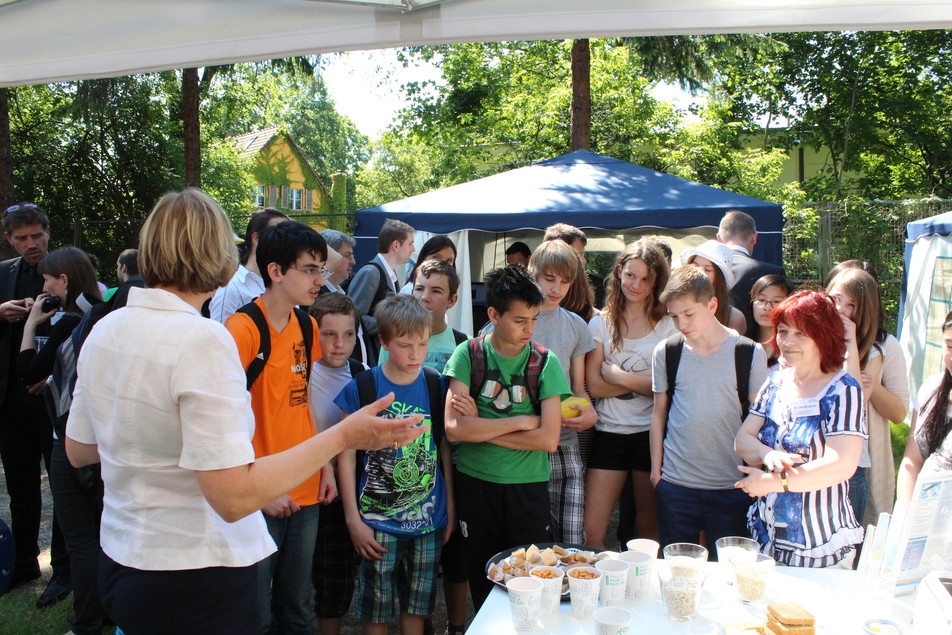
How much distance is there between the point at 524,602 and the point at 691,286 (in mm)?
1514

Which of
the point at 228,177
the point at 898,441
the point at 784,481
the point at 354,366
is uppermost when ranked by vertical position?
the point at 228,177

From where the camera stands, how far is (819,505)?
2225mm

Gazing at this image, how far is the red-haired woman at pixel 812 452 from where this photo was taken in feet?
7.06

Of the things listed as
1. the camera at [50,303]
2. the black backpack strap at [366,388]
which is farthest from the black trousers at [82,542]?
the black backpack strap at [366,388]

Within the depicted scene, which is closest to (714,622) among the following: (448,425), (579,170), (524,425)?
(524,425)

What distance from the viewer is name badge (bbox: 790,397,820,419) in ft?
7.37

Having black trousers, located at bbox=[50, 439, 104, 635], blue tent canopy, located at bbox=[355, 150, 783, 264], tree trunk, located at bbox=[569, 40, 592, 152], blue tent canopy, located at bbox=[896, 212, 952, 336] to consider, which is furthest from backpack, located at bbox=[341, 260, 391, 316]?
tree trunk, located at bbox=[569, 40, 592, 152]

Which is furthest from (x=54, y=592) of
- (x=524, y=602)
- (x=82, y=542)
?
(x=524, y=602)

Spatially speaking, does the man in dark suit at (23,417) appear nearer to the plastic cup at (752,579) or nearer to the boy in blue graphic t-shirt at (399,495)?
the boy in blue graphic t-shirt at (399,495)

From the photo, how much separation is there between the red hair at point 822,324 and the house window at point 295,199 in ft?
137

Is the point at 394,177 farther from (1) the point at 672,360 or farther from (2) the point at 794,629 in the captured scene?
(2) the point at 794,629

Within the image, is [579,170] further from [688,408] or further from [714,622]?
[714,622]

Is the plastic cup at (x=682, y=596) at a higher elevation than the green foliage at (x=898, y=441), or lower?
higher

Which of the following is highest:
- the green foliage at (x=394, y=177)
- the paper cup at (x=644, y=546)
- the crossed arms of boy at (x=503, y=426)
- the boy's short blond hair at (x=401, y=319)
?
the green foliage at (x=394, y=177)
